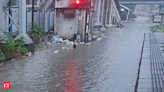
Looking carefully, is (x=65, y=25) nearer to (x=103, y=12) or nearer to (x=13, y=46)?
(x=13, y=46)

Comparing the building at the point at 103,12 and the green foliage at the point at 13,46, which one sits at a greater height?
the building at the point at 103,12

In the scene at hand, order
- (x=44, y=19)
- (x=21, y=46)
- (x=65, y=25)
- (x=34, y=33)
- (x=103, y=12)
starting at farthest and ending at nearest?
(x=103, y=12), (x=44, y=19), (x=65, y=25), (x=34, y=33), (x=21, y=46)

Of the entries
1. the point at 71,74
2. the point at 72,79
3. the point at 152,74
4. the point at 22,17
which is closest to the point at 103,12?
the point at 22,17

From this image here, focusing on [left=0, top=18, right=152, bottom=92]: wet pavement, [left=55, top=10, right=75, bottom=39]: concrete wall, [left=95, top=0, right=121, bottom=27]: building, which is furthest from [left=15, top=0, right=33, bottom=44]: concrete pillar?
[left=95, top=0, right=121, bottom=27]: building

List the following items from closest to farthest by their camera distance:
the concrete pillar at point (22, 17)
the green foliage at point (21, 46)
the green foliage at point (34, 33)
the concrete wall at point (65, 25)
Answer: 1. the green foliage at point (21, 46)
2. the concrete pillar at point (22, 17)
3. the green foliage at point (34, 33)
4. the concrete wall at point (65, 25)

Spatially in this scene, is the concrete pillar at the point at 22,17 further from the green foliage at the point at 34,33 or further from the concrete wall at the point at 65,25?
the concrete wall at the point at 65,25

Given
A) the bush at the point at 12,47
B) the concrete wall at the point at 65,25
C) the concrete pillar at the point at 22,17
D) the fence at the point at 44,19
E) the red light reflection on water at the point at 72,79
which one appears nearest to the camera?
the red light reflection on water at the point at 72,79

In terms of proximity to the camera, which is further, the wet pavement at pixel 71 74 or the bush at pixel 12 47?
the bush at pixel 12 47

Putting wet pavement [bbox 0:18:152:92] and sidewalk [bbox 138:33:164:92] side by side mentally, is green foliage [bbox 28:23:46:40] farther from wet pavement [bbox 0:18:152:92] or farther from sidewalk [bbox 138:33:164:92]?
sidewalk [bbox 138:33:164:92]

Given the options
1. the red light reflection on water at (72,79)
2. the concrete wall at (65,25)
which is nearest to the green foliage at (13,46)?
the red light reflection on water at (72,79)

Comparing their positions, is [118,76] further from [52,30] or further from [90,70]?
[52,30]

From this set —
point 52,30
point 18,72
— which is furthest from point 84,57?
point 52,30

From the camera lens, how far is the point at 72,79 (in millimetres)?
7984

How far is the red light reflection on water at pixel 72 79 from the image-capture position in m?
7.01
